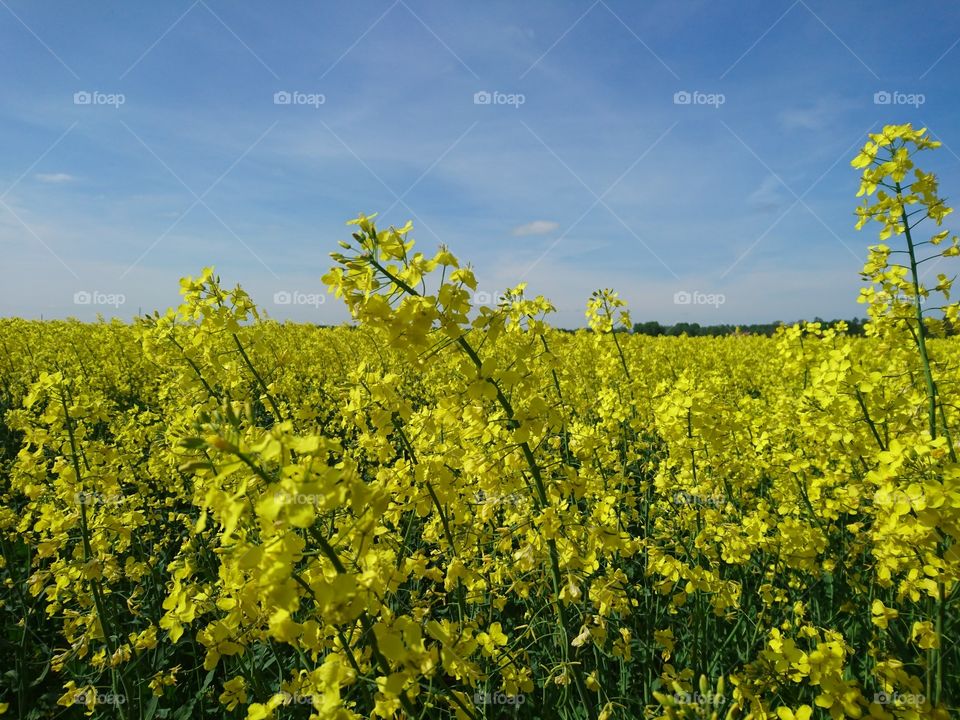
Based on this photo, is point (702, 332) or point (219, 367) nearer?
point (219, 367)

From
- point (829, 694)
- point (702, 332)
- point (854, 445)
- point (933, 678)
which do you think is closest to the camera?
point (829, 694)

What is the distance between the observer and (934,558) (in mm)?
2107

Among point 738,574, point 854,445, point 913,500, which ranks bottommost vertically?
point 738,574

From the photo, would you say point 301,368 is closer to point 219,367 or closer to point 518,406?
point 219,367

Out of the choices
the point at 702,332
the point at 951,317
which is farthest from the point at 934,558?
the point at 702,332

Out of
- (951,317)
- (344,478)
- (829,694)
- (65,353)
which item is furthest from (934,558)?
(65,353)

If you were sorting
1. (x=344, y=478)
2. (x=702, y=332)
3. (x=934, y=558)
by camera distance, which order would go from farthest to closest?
(x=702, y=332), (x=934, y=558), (x=344, y=478)

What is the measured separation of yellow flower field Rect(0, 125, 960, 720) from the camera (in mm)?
1492

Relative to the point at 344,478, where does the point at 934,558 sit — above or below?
below

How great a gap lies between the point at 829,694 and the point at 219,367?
11.9ft

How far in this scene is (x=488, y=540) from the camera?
8.66 feet

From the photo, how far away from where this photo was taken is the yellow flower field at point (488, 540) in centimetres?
149

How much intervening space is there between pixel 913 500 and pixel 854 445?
1.19 meters

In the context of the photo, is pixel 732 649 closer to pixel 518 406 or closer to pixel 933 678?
pixel 933 678
